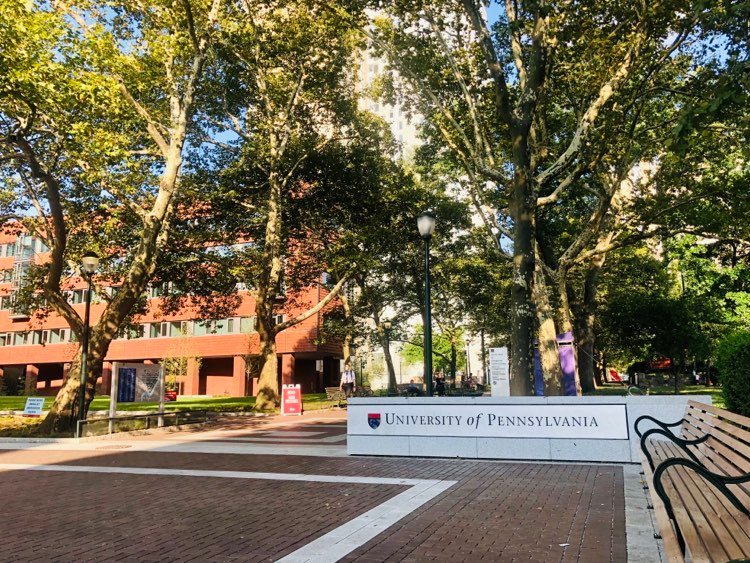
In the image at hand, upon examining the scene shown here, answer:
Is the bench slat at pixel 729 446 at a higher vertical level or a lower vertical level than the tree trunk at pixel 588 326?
lower

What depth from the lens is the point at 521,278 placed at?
1342 cm

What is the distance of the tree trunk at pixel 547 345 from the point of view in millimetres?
A: 15328

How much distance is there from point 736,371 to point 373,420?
8274 mm

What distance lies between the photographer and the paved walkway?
16.0ft

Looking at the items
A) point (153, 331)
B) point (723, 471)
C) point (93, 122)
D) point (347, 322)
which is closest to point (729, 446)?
point (723, 471)

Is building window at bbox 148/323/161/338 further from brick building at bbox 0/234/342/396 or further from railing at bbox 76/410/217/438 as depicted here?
railing at bbox 76/410/217/438

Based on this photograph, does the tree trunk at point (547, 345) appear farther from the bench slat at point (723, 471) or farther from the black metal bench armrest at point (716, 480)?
the black metal bench armrest at point (716, 480)

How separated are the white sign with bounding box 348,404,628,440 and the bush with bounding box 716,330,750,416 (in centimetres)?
484

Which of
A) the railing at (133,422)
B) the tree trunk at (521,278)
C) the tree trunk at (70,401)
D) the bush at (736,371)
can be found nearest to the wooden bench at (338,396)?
the railing at (133,422)

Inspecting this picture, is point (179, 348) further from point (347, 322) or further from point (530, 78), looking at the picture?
point (530, 78)

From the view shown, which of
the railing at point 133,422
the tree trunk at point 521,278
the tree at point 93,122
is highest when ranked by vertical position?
the tree at point 93,122

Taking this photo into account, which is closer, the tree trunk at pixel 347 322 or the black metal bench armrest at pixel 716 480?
the black metal bench armrest at pixel 716 480

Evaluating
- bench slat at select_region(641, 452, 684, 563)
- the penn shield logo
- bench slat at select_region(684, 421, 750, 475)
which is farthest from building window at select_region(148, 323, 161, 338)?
bench slat at select_region(641, 452, 684, 563)

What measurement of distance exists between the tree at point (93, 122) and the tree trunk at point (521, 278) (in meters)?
10.6
